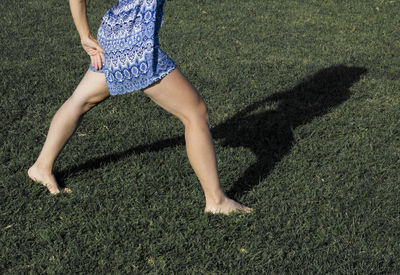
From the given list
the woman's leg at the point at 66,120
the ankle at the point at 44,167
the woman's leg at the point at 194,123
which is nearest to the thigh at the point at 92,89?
the woman's leg at the point at 66,120

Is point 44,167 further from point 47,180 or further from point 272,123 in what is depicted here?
point 272,123

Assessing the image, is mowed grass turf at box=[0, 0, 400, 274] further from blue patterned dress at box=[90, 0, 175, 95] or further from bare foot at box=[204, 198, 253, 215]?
blue patterned dress at box=[90, 0, 175, 95]

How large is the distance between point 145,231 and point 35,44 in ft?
14.8

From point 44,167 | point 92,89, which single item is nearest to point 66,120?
point 92,89

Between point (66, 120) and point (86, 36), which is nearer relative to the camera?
point (86, 36)

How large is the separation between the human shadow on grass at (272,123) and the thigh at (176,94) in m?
0.83

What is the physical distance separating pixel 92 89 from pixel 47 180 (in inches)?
29.2

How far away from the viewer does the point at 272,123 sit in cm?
464

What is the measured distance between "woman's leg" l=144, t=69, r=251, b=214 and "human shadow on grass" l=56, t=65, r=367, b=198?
0.38 meters

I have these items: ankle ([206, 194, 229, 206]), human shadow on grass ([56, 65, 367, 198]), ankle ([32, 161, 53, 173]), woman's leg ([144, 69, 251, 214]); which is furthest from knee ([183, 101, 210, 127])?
ankle ([32, 161, 53, 173])

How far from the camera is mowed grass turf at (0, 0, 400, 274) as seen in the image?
2930 mm

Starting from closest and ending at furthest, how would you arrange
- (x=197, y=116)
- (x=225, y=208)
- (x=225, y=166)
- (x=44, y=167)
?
(x=197, y=116) < (x=225, y=208) < (x=44, y=167) < (x=225, y=166)

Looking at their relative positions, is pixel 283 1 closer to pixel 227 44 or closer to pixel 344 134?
pixel 227 44

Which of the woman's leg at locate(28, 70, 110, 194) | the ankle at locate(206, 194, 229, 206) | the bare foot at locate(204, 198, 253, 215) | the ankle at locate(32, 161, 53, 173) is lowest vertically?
the bare foot at locate(204, 198, 253, 215)
